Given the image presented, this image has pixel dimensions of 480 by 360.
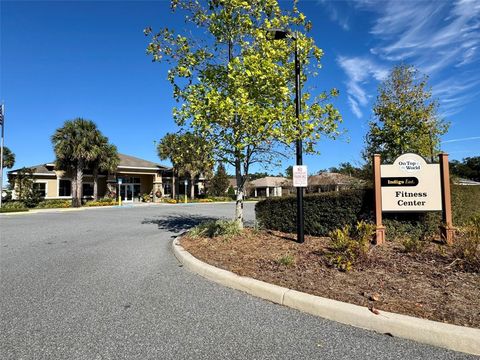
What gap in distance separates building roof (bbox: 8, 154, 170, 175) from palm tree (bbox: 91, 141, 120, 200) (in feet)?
9.25

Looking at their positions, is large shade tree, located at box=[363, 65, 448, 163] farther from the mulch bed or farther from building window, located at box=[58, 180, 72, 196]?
building window, located at box=[58, 180, 72, 196]

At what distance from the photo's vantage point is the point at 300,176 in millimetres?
7645

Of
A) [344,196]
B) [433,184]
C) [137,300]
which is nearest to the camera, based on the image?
[137,300]

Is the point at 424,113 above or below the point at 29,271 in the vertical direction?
above

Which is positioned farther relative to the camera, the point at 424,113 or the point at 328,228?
the point at 424,113

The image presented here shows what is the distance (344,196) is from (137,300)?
5231 millimetres

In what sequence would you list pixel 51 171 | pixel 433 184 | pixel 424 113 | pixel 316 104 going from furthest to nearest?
pixel 51 171 → pixel 424 113 → pixel 316 104 → pixel 433 184

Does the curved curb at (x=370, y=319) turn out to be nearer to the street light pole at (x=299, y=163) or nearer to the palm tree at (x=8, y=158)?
the street light pole at (x=299, y=163)

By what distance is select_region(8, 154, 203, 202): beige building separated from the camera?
118 feet

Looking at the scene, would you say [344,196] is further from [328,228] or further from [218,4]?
[218,4]

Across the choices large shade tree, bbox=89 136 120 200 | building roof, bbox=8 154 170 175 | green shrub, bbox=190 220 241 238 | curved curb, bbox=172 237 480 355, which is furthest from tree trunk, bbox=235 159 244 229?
building roof, bbox=8 154 170 175

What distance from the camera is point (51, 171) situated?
1447 inches

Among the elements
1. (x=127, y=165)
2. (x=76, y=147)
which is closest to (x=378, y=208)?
(x=76, y=147)

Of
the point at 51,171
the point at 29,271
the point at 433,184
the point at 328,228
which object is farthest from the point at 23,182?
the point at 433,184
